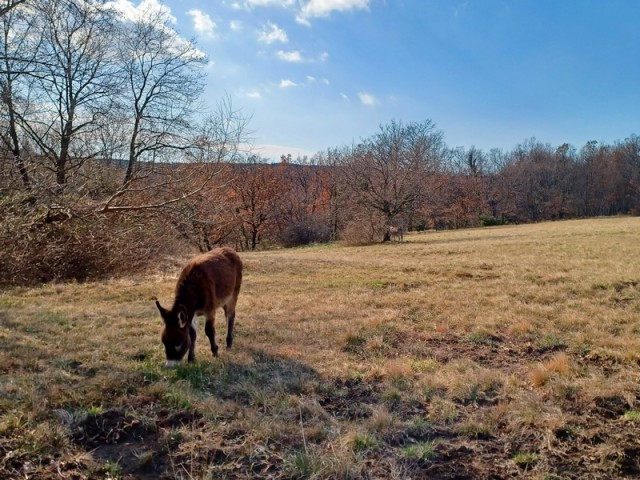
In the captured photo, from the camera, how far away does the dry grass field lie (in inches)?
134

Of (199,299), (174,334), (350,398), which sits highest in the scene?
(199,299)

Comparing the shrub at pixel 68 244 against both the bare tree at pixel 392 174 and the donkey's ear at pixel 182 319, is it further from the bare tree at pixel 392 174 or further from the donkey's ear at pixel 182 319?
the bare tree at pixel 392 174

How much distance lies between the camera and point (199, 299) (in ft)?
19.4

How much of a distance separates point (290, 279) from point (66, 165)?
32.8 feet

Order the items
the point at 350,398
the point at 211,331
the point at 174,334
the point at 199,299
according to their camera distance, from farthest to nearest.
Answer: the point at 211,331
the point at 199,299
the point at 174,334
the point at 350,398

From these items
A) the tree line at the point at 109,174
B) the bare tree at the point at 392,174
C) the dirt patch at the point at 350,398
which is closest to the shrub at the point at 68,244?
the tree line at the point at 109,174

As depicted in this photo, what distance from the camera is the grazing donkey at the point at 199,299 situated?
5285 millimetres

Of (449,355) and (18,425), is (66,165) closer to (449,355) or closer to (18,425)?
(18,425)

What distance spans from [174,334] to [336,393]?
2.15 meters

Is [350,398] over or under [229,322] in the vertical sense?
under

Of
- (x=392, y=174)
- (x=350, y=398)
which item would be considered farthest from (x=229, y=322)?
(x=392, y=174)

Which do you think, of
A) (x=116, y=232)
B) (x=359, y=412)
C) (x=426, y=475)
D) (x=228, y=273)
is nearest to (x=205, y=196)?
(x=116, y=232)

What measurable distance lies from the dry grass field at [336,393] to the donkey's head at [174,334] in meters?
0.21

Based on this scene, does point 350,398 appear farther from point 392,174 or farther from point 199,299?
point 392,174
